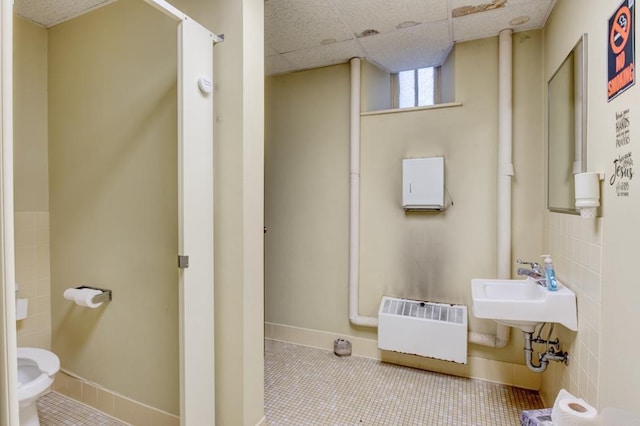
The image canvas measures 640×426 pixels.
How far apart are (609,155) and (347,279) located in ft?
6.22

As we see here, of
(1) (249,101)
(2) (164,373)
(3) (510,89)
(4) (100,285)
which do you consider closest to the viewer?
(1) (249,101)

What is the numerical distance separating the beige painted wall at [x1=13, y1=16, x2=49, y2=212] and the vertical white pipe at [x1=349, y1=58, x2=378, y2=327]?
2.18 meters

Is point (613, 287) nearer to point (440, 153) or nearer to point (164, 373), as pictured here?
point (440, 153)

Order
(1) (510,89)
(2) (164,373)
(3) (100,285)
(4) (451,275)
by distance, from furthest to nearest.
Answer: (4) (451,275) < (1) (510,89) < (3) (100,285) < (2) (164,373)

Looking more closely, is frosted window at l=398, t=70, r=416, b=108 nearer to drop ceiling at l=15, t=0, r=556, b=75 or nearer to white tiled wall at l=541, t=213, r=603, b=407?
drop ceiling at l=15, t=0, r=556, b=75

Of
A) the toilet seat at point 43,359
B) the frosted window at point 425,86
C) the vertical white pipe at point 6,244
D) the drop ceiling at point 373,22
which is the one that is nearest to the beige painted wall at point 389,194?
the drop ceiling at point 373,22

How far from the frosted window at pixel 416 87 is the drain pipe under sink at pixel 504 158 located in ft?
2.06

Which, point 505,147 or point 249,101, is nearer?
point 249,101

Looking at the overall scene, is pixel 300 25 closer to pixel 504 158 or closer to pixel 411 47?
pixel 411 47

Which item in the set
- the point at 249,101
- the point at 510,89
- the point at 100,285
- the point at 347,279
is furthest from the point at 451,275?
the point at 100,285

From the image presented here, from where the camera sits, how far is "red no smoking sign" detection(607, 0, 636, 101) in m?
1.08

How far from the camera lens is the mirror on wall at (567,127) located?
4.89 feet

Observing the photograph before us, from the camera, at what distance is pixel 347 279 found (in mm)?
2715

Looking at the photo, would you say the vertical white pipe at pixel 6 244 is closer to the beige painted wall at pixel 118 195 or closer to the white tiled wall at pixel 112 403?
the beige painted wall at pixel 118 195
